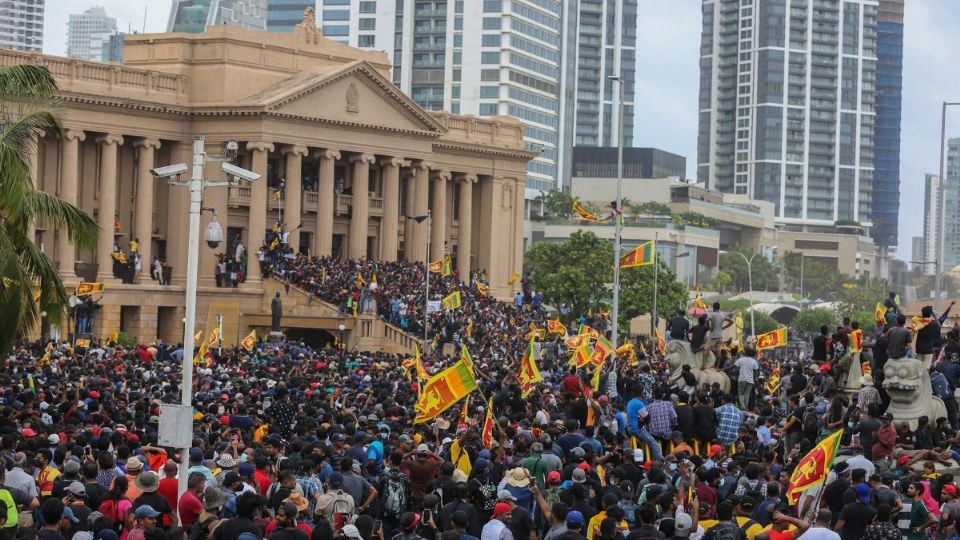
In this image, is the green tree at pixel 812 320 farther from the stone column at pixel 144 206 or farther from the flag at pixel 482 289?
the stone column at pixel 144 206

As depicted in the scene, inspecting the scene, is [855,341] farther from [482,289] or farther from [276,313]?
[482,289]

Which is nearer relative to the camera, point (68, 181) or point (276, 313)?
point (276, 313)

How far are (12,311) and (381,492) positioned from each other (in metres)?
10.1

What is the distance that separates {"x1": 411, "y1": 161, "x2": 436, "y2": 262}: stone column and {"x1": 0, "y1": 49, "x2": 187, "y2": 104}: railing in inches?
468

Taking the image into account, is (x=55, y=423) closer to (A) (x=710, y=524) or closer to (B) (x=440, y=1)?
(A) (x=710, y=524)

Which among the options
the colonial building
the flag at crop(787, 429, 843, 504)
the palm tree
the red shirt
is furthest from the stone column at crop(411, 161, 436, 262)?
the red shirt

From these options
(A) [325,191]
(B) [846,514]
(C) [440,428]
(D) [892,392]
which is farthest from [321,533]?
(A) [325,191]

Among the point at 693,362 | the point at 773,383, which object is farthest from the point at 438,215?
the point at 693,362

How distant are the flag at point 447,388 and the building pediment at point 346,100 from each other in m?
48.2

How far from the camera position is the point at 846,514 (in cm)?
2034

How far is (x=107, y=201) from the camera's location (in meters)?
73.4

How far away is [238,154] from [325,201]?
4.51 m

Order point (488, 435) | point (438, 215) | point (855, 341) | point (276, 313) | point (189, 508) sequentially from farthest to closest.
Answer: point (438, 215) → point (276, 313) → point (855, 341) → point (488, 435) → point (189, 508)

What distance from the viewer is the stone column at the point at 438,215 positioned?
85.7 metres
